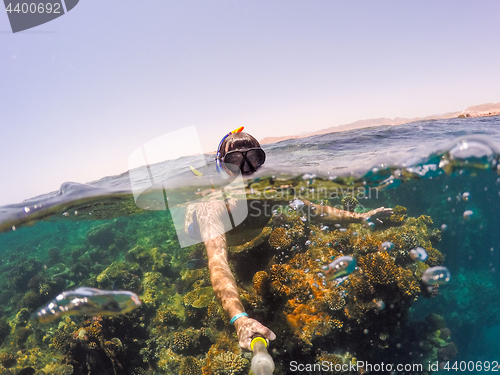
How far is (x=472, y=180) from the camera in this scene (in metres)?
10.3

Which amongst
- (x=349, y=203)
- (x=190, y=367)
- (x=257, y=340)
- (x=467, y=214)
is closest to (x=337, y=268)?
(x=257, y=340)

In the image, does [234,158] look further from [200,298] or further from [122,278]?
[122,278]

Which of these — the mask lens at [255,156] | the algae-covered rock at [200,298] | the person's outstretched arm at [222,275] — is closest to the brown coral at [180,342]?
the algae-covered rock at [200,298]

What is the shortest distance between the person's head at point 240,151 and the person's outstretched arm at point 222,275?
101 inches

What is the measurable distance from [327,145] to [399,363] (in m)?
8.79

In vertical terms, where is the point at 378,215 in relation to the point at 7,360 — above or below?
above

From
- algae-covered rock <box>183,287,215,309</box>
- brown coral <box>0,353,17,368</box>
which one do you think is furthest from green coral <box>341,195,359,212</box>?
brown coral <box>0,353,17,368</box>

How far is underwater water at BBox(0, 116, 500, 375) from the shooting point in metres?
6.17

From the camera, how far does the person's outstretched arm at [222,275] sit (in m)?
3.59

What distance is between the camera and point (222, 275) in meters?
5.43

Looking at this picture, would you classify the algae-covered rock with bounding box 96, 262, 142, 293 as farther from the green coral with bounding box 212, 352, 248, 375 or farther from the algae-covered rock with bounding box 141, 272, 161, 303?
the green coral with bounding box 212, 352, 248, 375

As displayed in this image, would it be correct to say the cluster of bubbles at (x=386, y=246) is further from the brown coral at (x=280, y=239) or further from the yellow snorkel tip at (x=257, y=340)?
the yellow snorkel tip at (x=257, y=340)

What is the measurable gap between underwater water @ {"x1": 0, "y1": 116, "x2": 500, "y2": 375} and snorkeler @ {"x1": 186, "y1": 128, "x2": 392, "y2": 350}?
0.44 m

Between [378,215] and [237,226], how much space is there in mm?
5158
